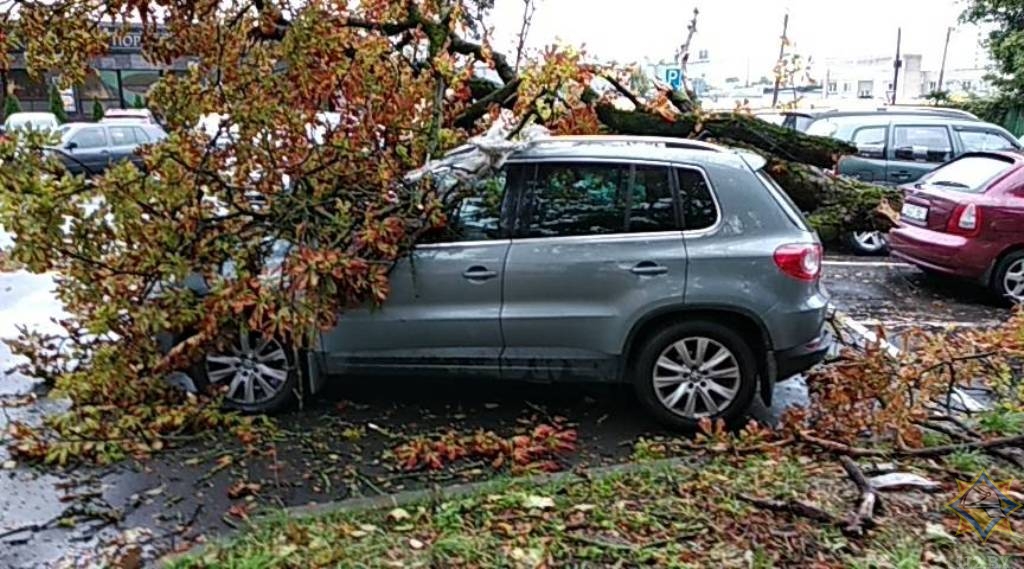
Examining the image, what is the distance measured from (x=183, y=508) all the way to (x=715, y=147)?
3620 millimetres

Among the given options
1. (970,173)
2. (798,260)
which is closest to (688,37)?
(970,173)

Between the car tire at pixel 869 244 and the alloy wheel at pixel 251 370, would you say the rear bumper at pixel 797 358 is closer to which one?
the alloy wheel at pixel 251 370

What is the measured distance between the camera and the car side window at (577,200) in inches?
188

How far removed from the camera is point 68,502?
3.92 metres

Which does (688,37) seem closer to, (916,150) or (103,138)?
(916,150)

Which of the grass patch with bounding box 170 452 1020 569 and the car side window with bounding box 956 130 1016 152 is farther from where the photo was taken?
the car side window with bounding box 956 130 1016 152

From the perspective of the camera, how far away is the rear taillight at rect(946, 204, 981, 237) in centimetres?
766

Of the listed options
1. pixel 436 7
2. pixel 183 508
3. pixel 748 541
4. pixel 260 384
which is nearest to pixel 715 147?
pixel 436 7

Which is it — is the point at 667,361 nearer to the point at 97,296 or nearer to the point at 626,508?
the point at 626,508

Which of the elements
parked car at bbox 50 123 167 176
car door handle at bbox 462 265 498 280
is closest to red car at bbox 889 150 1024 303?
car door handle at bbox 462 265 498 280

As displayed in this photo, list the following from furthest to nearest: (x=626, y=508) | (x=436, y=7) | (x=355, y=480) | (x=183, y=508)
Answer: (x=436, y=7) < (x=355, y=480) < (x=183, y=508) < (x=626, y=508)

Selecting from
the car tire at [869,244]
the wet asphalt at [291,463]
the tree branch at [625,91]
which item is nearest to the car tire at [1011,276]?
the car tire at [869,244]

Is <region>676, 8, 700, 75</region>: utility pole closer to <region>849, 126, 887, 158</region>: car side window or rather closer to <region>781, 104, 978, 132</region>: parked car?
<region>781, 104, 978, 132</region>: parked car

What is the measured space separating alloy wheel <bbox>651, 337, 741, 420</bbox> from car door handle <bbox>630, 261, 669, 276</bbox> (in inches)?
18.8
